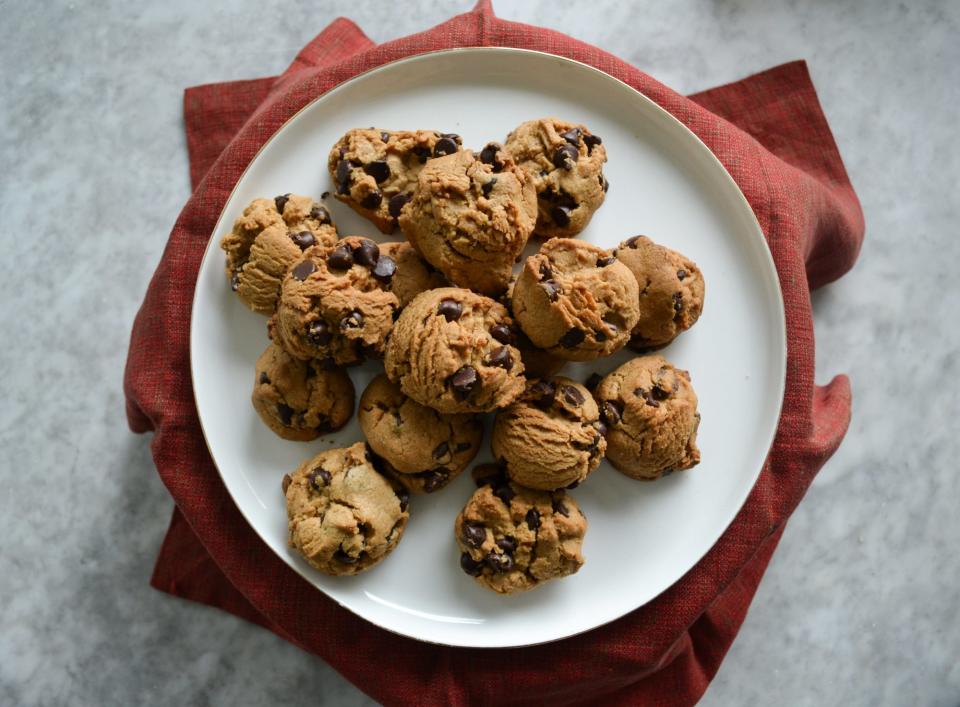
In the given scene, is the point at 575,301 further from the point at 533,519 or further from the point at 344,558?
the point at 344,558

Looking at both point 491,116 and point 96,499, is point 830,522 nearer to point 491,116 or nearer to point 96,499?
point 491,116

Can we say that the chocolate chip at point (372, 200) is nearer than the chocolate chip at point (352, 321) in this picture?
No

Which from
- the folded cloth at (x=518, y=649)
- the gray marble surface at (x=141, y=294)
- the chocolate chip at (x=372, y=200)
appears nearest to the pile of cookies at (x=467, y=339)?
the chocolate chip at (x=372, y=200)

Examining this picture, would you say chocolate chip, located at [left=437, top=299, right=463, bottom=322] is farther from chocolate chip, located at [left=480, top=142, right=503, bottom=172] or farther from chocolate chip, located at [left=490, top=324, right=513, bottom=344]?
chocolate chip, located at [left=480, top=142, right=503, bottom=172]

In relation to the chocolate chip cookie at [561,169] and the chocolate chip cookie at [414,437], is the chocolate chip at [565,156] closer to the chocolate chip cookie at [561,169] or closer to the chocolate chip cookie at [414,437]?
the chocolate chip cookie at [561,169]

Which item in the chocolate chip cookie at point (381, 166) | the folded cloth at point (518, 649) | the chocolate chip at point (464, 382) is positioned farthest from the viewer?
the folded cloth at point (518, 649)

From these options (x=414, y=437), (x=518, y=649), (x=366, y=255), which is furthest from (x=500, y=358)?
(x=518, y=649)
